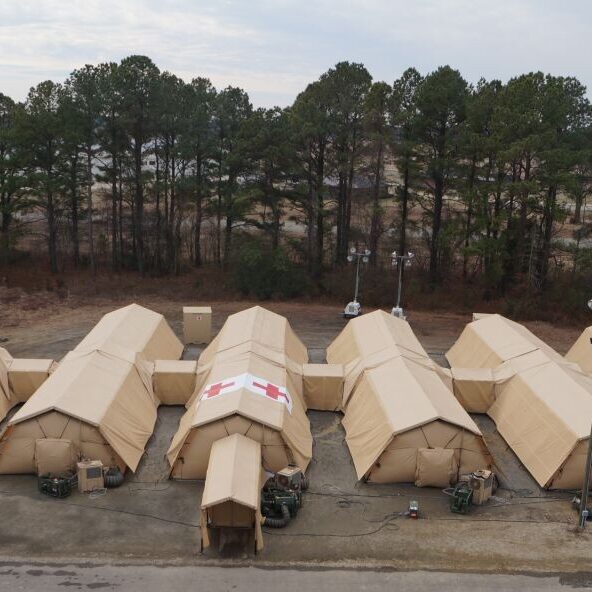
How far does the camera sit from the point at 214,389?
17812 millimetres

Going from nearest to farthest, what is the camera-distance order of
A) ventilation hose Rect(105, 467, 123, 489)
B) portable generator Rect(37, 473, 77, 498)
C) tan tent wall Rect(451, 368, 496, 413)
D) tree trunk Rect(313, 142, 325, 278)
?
portable generator Rect(37, 473, 77, 498) < ventilation hose Rect(105, 467, 123, 489) < tan tent wall Rect(451, 368, 496, 413) < tree trunk Rect(313, 142, 325, 278)

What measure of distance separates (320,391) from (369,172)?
57.1ft

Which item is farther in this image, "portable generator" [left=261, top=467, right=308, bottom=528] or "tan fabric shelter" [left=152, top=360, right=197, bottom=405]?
"tan fabric shelter" [left=152, top=360, right=197, bottom=405]

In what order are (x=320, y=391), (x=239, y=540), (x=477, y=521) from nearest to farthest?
(x=239, y=540) < (x=477, y=521) < (x=320, y=391)

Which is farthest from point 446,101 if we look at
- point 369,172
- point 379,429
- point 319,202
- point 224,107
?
point 379,429

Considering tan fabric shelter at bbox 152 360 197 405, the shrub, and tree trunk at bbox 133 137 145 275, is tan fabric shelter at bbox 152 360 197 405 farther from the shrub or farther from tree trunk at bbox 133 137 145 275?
tree trunk at bbox 133 137 145 275

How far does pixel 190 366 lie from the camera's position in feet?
68.6

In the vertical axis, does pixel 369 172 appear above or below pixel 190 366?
above

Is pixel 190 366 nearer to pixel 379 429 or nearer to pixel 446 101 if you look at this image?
pixel 379 429

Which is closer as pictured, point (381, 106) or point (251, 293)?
point (381, 106)

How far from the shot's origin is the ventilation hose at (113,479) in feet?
50.8

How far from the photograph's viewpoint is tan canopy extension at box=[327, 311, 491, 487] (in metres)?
15.9

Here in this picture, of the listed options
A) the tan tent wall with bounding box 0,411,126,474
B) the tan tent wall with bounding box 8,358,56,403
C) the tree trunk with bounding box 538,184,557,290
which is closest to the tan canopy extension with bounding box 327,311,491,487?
the tan tent wall with bounding box 0,411,126,474

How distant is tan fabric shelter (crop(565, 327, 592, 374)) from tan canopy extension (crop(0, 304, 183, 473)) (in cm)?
1607
